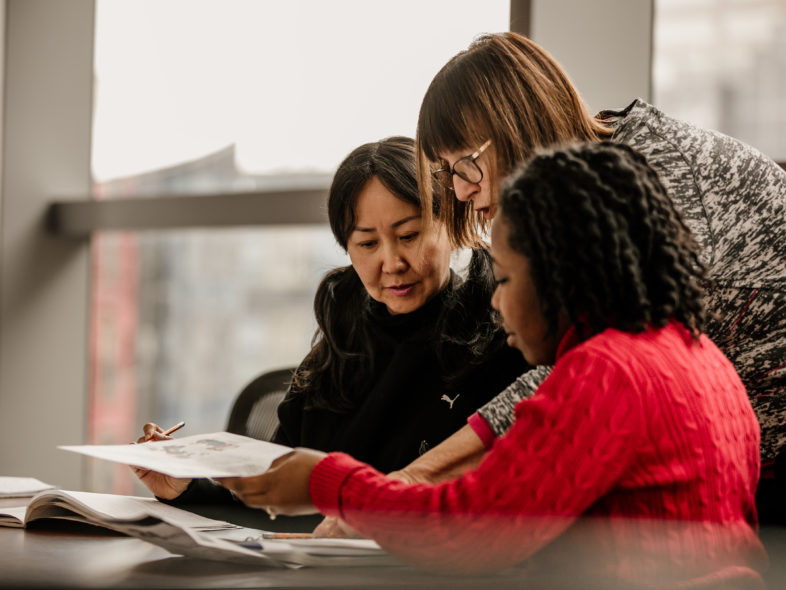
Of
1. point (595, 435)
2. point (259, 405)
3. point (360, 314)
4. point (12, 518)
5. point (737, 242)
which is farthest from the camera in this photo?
point (259, 405)

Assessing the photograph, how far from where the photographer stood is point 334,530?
0.88 meters

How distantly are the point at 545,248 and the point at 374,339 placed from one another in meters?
0.84

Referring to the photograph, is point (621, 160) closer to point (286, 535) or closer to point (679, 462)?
point (679, 462)

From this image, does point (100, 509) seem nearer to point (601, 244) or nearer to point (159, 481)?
point (159, 481)

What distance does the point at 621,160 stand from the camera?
2.53 ft

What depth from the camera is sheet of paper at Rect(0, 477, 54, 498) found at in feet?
4.28

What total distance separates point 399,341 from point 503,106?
499 millimetres

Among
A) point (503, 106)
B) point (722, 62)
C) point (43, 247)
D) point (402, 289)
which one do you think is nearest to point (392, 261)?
point (402, 289)

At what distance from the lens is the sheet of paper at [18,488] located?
1.31m

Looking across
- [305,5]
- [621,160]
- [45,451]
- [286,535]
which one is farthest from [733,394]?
[45,451]

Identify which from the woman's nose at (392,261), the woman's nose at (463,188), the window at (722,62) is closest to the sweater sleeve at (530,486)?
the woman's nose at (463,188)

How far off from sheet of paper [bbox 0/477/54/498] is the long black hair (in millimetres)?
475

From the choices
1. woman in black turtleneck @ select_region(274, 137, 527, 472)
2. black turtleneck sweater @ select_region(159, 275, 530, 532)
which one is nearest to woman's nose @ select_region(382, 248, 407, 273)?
woman in black turtleneck @ select_region(274, 137, 527, 472)

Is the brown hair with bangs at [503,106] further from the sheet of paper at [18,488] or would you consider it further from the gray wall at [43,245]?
the gray wall at [43,245]
